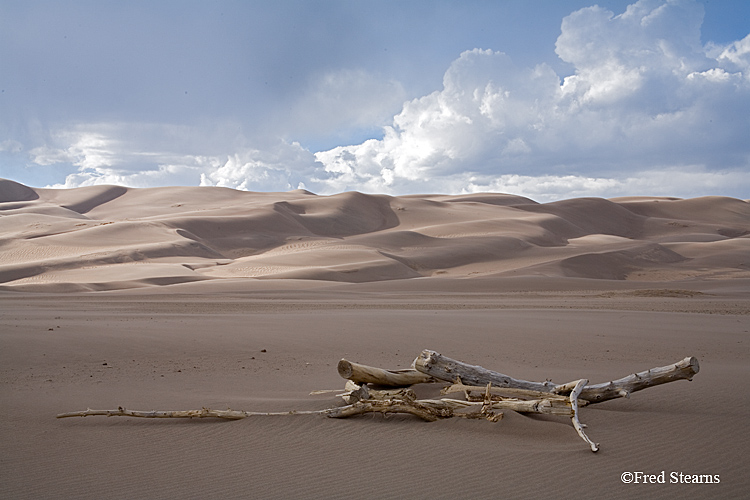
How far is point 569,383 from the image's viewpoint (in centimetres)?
664

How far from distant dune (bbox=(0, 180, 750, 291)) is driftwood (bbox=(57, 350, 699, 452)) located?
27372 mm

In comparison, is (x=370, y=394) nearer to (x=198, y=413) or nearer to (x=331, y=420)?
(x=331, y=420)

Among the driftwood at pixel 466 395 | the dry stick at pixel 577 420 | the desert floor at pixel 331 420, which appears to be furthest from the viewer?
the driftwood at pixel 466 395

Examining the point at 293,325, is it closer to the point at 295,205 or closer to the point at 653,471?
the point at 653,471

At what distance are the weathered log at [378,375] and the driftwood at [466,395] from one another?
0.04 feet

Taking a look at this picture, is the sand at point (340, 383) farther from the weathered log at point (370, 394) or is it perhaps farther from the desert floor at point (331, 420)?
the weathered log at point (370, 394)

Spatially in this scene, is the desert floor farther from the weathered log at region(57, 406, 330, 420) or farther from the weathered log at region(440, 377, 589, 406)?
the weathered log at region(440, 377, 589, 406)

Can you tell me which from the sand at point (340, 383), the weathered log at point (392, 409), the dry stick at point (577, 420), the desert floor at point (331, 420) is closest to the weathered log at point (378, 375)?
the desert floor at point (331, 420)

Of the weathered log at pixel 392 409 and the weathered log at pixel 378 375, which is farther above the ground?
the weathered log at pixel 378 375

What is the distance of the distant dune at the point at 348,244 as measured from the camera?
3888cm

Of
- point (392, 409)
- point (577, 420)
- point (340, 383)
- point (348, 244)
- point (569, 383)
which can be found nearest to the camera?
point (577, 420)

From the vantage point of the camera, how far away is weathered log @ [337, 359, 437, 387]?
6.77 meters

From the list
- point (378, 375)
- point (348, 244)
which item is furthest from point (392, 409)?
point (348, 244)

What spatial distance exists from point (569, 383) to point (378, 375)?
208 cm
